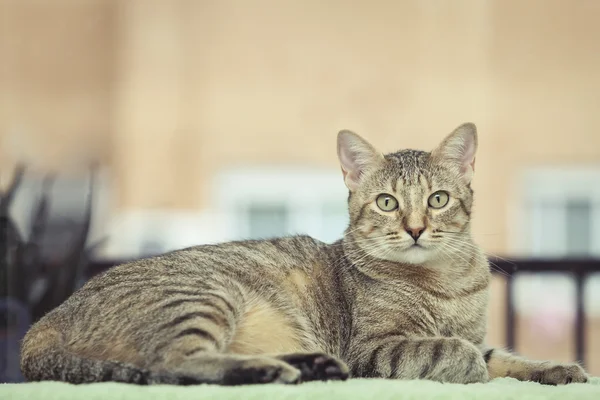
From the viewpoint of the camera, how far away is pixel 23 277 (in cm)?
181

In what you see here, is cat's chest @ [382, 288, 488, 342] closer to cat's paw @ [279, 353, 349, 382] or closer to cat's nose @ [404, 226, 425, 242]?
cat's nose @ [404, 226, 425, 242]

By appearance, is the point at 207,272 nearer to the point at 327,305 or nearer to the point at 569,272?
the point at 327,305

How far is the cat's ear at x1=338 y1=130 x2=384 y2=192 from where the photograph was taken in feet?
4.42

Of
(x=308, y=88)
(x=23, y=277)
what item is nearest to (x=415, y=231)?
(x=23, y=277)

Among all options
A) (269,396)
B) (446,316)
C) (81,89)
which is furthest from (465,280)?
(81,89)

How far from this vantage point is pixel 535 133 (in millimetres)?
4961

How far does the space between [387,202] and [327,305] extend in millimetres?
182

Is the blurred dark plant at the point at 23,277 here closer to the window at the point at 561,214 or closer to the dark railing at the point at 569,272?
the dark railing at the point at 569,272

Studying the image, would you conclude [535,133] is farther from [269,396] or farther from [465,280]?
[269,396]

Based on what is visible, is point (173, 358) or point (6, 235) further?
point (6, 235)

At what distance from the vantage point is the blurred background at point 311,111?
4883 mm

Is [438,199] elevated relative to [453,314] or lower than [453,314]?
elevated

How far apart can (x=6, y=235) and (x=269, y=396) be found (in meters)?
1.02

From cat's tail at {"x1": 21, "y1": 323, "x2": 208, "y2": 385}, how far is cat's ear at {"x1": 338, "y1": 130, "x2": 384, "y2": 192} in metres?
0.48
